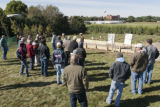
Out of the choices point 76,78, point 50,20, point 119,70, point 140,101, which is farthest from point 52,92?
point 50,20

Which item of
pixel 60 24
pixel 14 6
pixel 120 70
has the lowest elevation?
pixel 120 70

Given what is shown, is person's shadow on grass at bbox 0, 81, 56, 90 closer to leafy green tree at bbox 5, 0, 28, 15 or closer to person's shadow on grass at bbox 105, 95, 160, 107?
person's shadow on grass at bbox 105, 95, 160, 107

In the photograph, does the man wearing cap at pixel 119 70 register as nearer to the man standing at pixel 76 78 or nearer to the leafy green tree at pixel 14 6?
the man standing at pixel 76 78

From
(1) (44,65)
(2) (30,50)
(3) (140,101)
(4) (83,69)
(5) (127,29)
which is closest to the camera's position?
(4) (83,69)

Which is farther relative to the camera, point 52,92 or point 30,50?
point 30,50

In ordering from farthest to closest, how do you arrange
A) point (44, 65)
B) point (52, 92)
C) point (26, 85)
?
point (44, 65)
point (26, 85)
point (52, 92)

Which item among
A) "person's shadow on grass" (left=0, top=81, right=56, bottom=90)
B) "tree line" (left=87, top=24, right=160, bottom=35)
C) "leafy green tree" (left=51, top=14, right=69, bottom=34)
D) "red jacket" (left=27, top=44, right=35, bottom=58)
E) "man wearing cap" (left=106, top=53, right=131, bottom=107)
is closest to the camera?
"man wearing cap" (left=106, top=53, right=131, bottom=107)

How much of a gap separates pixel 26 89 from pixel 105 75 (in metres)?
4.17

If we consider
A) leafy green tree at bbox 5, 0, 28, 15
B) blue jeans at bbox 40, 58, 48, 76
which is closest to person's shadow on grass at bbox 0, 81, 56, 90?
blue jeans at bbox 40, 58, 48, 76

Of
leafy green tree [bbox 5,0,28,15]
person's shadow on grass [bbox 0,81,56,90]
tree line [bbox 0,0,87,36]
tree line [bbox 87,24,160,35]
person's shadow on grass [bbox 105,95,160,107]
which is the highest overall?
leafy green tree [bbox 5,0,28,15]

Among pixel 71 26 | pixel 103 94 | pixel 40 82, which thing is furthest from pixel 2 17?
pixel 103 94

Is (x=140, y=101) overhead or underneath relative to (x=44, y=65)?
underneath

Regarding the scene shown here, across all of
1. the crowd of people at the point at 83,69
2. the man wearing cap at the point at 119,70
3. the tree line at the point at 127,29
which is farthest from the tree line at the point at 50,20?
the man wearing cap at the point at 119,70

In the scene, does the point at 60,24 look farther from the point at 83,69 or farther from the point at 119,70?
the point at 83,69
